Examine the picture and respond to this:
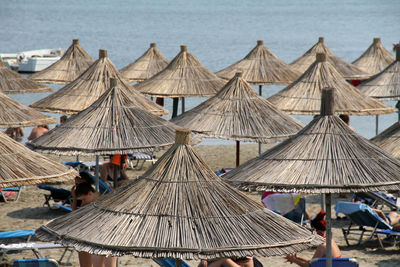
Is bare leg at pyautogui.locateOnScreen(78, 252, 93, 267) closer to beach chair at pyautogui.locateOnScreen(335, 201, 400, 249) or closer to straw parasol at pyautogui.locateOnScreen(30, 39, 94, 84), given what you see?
beach chair at pyautogui.locateOnScreen(335, 201, 400, 249)

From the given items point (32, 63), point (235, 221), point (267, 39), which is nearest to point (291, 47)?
point (267, 39)

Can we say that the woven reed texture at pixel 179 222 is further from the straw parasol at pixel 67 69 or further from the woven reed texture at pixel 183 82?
the straw parasol at pixel 67 69

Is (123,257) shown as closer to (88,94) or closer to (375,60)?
(88,94)

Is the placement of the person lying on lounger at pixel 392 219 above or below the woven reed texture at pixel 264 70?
below

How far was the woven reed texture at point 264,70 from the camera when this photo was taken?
14.8m

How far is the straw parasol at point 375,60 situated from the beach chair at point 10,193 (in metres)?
10.3

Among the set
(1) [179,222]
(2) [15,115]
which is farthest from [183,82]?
(1) [179,222]

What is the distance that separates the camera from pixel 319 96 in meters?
11.2

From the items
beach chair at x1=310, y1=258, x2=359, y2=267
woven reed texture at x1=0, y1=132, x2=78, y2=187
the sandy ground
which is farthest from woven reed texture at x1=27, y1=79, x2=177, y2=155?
beach chair at x1=310, y1=258, x2=359, y2=267

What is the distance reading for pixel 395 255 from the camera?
26.1ft

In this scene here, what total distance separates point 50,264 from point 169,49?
4500cm

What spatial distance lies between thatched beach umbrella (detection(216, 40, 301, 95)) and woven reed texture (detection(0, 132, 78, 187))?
917cm

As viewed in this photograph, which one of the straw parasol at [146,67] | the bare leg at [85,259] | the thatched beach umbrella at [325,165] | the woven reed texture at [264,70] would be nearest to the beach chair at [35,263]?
the bare leg at [85,259]

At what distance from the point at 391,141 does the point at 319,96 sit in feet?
13.6
